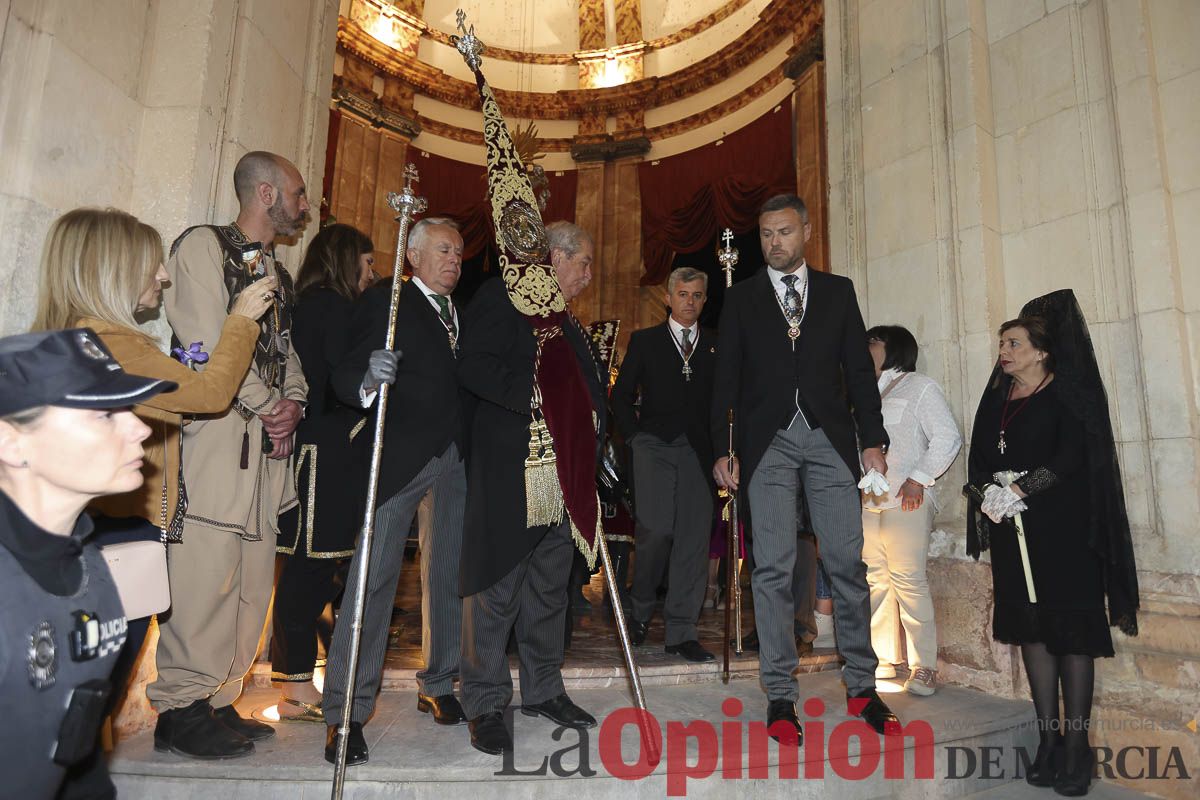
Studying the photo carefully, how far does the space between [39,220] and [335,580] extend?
1.57m

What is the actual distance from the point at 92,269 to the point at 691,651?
9.23 feet

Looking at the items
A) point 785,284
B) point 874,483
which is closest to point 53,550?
point 874,483

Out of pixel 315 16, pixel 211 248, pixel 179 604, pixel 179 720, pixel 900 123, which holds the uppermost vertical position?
pixel 315 16

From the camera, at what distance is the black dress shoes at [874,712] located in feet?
7.98

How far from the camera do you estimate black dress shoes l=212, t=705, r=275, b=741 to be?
2250mm

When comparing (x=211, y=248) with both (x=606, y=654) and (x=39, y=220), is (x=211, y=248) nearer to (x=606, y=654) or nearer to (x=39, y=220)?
(x=39, y=220)

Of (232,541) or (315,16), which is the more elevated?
(315,16)

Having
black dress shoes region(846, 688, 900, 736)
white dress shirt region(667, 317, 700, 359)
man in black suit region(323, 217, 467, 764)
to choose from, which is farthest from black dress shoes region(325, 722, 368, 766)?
white dress shirt region(667, 317, 700, 359)

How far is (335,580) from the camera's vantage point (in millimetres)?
2621

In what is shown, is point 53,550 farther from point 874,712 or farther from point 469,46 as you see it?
point 874,712

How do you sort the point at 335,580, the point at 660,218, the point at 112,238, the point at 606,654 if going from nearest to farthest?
1. the point at 112,238
2. the point at 335,580
3. the point at 606,654
4. the point at 660,218

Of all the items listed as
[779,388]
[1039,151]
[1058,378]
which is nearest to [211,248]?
[779,388]

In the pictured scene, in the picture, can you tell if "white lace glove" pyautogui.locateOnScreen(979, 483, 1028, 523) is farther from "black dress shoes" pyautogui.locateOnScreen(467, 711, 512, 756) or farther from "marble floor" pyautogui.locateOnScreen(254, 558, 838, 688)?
"black dress shoes" pyautogui.locateOnScreen(467, 711, 512, 756)

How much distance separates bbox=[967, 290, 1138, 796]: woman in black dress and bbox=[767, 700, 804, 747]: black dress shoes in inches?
45.3
